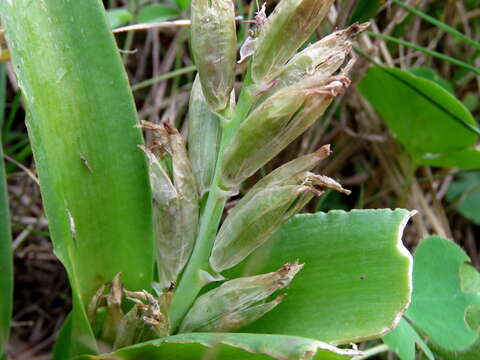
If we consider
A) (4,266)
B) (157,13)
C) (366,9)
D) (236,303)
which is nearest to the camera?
(236,303)

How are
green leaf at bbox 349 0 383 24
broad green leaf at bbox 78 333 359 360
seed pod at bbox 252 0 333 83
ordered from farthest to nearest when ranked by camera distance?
1. green leaf at bbox 349 0 383 24
2. seed pod at bbox 252 0 333 83
3. broad green leaf at bbox 78 333 359 360

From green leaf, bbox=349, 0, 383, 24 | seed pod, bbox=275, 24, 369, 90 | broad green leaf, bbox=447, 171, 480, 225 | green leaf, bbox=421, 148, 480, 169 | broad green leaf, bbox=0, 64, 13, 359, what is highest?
seed pod, bbox=275, 24, 369, 90

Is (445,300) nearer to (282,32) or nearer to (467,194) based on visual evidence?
(282,32)

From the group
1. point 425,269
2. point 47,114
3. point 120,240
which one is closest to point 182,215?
point 120,240

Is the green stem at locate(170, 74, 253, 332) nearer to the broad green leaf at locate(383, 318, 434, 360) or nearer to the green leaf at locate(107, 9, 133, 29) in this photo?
the broad green leaf at locate(383, 318, 434, 360)

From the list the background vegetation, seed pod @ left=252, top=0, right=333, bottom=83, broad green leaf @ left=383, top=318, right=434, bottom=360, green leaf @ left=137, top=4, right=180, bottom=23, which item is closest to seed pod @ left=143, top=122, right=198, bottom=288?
seed pod @ left=252, top=0, right=333, bottom=83

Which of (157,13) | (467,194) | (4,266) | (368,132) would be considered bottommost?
(467,194)

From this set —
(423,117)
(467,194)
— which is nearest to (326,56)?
(423,117)
